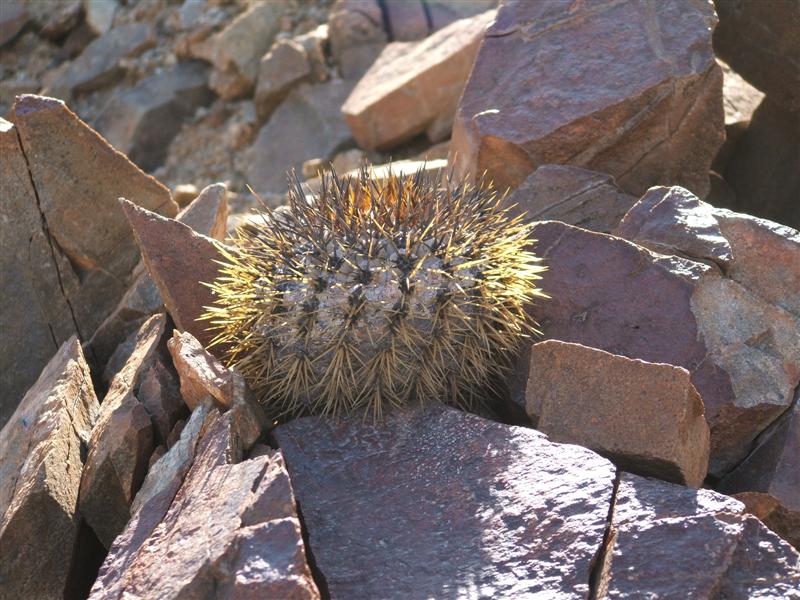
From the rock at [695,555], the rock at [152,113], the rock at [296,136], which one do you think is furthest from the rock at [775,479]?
the rock at [152,113]

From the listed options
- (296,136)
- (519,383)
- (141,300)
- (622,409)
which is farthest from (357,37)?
(622,409)

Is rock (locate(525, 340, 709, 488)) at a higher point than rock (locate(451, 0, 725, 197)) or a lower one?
lower

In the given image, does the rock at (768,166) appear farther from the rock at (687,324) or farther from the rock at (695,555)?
the rock at (695,555)

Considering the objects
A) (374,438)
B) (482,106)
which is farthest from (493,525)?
(482,106)

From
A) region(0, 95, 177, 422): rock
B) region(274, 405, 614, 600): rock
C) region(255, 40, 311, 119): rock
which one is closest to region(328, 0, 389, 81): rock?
region(255, 40, 311, 119): rock

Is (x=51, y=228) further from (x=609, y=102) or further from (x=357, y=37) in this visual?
(x=357, y=37)

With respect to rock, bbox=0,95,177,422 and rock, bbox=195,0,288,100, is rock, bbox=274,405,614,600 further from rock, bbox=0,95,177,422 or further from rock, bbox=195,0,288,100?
rock, bbox=195,0,288,100
